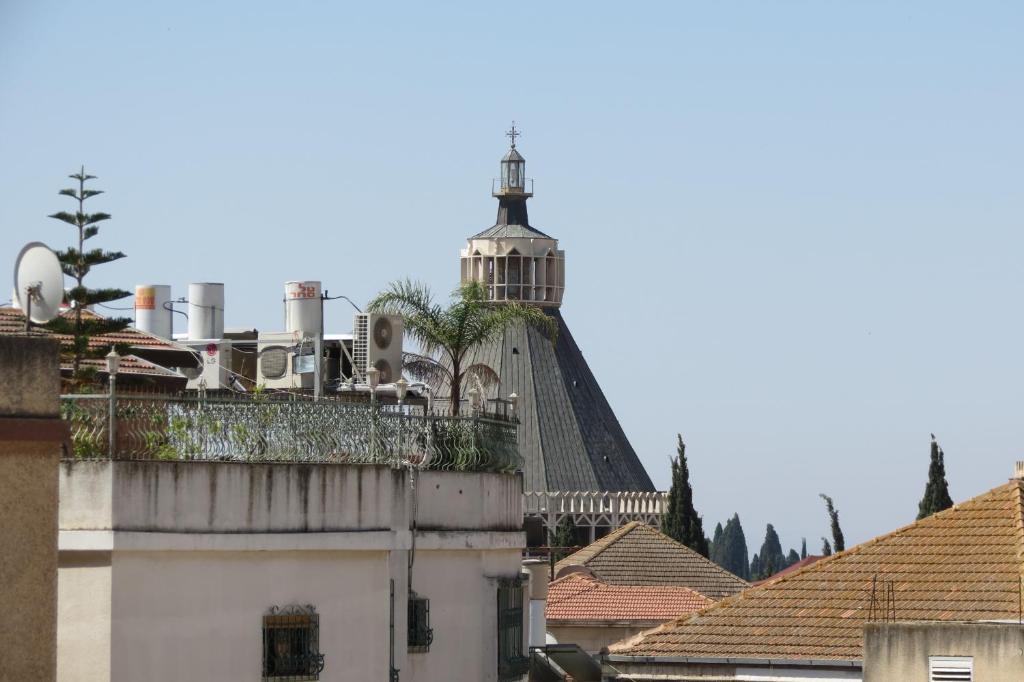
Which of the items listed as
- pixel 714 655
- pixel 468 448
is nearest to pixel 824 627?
pixel 714 655

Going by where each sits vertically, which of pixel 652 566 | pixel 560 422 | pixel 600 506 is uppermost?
A: pixel 560 422

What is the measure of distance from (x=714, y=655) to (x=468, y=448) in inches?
367

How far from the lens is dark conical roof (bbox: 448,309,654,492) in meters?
121

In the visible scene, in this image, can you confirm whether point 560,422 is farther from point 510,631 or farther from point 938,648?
point 510,631

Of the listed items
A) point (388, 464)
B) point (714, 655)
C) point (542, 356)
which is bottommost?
point (714, 655)

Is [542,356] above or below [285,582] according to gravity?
above

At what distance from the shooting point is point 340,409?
74.8 ft

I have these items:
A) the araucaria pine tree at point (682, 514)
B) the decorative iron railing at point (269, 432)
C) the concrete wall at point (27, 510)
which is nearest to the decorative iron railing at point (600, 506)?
the araucaria pine tree at point (682, 514)

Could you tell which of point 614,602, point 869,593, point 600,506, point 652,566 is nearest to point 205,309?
point 869,593

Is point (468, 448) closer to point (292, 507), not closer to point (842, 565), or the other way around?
point (292, 507)

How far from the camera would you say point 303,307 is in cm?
3109

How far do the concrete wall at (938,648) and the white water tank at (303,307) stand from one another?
8.01 metres

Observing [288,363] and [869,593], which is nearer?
[288,363]

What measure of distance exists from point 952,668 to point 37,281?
1222cm
